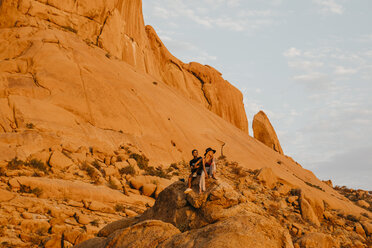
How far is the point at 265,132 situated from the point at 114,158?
26758 mm

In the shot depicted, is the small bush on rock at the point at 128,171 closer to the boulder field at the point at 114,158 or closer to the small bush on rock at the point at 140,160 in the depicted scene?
the boulder field at the point at 114,158

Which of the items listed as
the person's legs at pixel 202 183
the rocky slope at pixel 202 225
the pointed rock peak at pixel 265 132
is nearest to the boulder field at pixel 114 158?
the rocky slope at pixel 202 225

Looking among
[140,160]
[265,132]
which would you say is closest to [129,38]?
[140,160]

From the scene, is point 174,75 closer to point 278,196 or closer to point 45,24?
point 45,24

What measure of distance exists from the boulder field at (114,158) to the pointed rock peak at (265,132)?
10778 millimetres

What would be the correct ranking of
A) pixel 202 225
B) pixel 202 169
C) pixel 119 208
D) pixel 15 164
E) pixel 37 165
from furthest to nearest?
pixel 37 165 < pixel 15 164 < pixel 119 208 < pixel 202 169 < pixel 202 225

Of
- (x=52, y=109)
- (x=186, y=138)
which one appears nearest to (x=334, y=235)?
(x=186, y=138)

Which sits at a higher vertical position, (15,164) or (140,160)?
(140,160)

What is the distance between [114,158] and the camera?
17.9 m

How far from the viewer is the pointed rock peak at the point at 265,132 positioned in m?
41.1

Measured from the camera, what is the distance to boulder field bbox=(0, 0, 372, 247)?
716cm

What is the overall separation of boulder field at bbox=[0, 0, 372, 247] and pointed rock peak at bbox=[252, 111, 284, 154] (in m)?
10.8

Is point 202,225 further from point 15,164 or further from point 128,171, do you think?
point 128,171

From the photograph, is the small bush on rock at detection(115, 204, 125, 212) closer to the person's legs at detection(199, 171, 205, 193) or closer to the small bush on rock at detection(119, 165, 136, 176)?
the small bush on rock at detection(119, 165, 136, 176)
